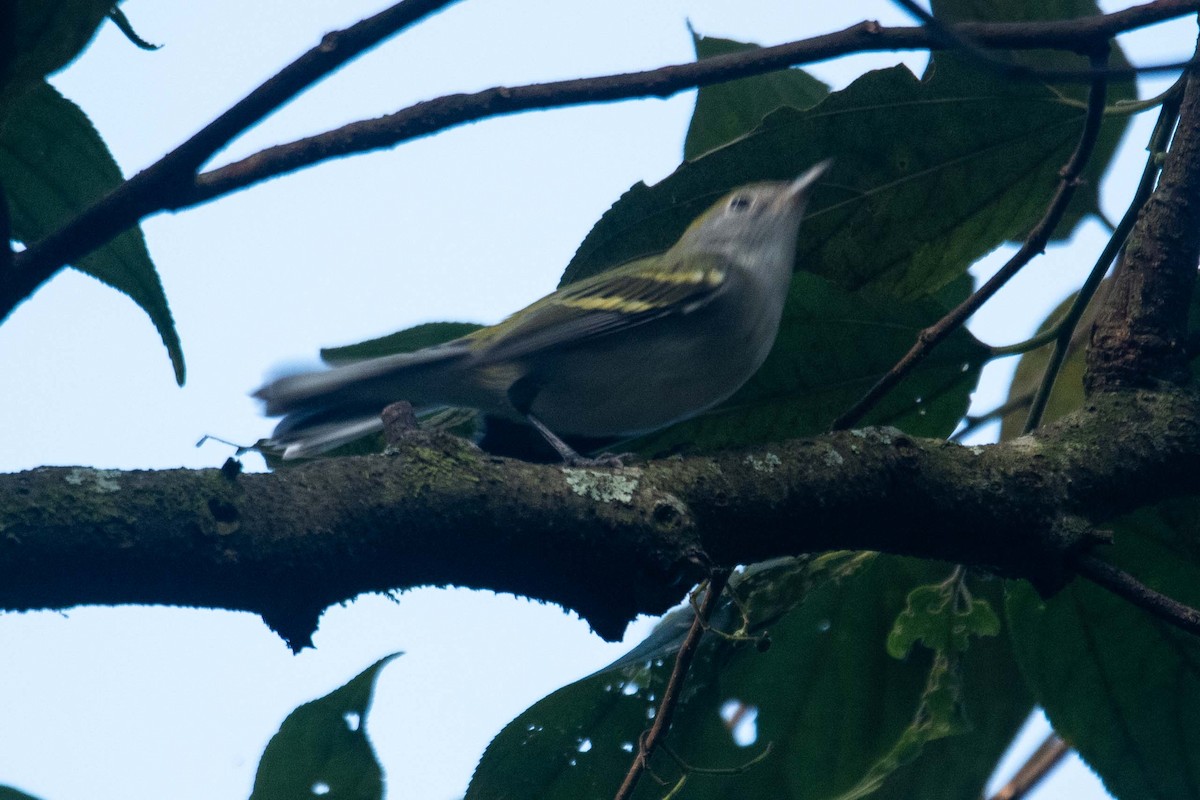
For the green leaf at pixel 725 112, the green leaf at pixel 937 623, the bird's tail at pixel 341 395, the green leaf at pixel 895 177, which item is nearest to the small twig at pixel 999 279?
the green leaf at pixel 895 177

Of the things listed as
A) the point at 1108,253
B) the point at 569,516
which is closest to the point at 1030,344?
the point at 1108,253

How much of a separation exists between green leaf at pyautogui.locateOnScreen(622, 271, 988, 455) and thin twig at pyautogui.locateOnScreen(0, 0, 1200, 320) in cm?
80

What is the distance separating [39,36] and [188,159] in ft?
0.85

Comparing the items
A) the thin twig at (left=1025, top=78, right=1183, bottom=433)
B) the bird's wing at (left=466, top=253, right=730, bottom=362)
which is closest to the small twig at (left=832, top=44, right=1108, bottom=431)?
the thin twig at (left=1025, top=78, right=1183, bottom=433)

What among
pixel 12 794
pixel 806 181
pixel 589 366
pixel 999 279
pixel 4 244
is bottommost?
pixel 12 794

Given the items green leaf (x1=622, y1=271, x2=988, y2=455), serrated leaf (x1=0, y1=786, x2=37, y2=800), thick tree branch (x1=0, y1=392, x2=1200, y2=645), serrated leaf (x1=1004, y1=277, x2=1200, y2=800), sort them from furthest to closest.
Result: green leaf (x1=622, y1=271, x2=988, y2=455) < serrated leaf (x1=1004, y1=277, x2=1200, y2=800) < serrated leaf (x1=0, y1=786, x2=37, y2=800) < thick tree branch (x1=0, y1=392, x2=1200, y2=645)

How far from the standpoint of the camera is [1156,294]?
240 cm

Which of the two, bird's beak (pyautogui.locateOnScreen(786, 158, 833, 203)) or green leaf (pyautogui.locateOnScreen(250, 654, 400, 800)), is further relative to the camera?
bird's beak (pyautogui.locateOnScreen(786, 158, 833, 203))

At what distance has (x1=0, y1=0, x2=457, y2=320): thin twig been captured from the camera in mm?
1585

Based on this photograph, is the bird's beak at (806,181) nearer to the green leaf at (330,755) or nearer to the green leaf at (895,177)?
the green leaf at (895,177)

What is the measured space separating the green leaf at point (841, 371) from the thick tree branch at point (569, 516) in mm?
450

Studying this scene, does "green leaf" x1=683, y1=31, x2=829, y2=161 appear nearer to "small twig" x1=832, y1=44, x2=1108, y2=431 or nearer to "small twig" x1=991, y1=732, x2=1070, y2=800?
"small twig" x1=832, y1=44, x2=1108, y2=431

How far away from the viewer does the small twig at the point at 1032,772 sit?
3.11 m

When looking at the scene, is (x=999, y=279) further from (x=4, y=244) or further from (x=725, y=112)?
(x=4, y=244)
